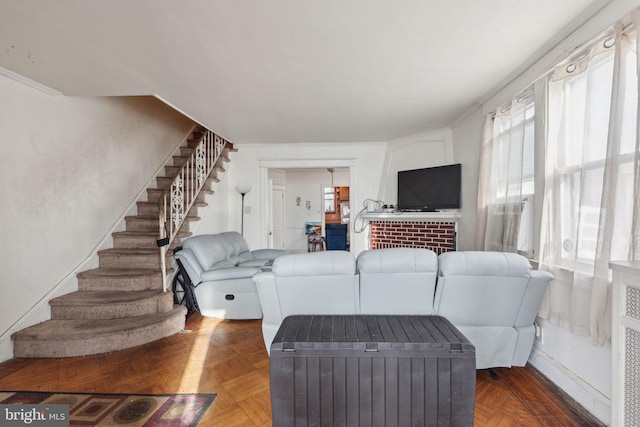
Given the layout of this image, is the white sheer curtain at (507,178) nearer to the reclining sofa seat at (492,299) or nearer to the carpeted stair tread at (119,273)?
the reclining sofa seat at (492,299)

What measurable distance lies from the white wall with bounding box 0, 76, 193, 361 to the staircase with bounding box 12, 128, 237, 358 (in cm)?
15

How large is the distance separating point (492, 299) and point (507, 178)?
1.23 m

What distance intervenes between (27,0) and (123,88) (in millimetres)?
1142

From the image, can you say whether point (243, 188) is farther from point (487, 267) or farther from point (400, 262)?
point (487, 267)

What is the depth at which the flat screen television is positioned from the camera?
142 inches

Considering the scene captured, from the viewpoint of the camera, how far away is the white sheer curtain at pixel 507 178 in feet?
7.22

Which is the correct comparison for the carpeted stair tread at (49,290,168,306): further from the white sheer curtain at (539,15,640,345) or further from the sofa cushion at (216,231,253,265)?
the white sheer curtain at (539,15,640,345)

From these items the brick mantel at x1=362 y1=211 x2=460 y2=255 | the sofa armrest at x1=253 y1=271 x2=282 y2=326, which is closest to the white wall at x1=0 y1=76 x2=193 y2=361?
the sofa armrest at x1=253 y1=271 x2=282 y2=326

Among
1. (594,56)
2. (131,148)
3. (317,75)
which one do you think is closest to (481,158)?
(594,56)

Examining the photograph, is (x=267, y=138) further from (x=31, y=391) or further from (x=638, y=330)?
(x=638, y=330)

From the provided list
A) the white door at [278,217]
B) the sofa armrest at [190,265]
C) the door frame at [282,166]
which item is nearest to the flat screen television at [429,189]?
the door frame at [282,166]

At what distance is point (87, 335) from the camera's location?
2248 millimetres

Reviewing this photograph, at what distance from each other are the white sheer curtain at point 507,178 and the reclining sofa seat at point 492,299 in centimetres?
60

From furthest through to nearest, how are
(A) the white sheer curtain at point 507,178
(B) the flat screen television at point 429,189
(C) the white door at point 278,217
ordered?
(C) the white door at point 278,217 → (B) the flat screen television at point 429,189 → (A) the white sheer curtain at point 507,178
